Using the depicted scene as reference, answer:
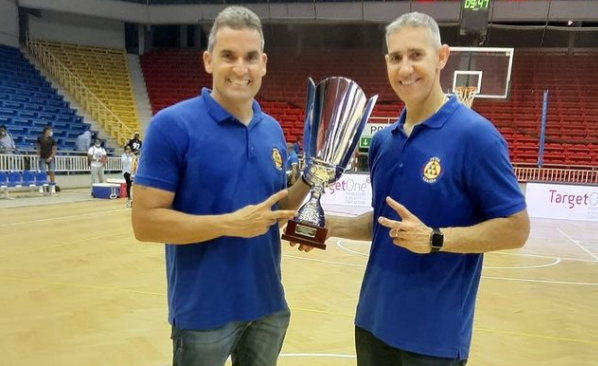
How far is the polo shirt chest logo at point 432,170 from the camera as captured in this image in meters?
1.52

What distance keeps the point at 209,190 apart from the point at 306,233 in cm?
40

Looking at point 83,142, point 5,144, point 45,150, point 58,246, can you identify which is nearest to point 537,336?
point 58,246

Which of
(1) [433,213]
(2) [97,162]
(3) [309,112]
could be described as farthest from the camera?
(2) [97,162]

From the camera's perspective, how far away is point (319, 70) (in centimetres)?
1952

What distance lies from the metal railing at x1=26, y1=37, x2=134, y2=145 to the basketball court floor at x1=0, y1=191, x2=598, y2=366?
10164 millimetres

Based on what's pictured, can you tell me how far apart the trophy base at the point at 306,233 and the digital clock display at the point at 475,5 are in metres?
10.4

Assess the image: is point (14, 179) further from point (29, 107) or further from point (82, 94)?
point (82, 94)

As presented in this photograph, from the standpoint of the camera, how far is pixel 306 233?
70.2 inches

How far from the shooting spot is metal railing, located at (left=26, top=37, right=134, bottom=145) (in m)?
17.3

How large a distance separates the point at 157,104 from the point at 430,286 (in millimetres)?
19159

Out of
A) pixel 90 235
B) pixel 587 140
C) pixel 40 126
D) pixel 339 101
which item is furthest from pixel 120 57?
pixel 339 101

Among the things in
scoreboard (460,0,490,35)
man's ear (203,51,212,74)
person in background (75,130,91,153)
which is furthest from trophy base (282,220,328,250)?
person in background (75,130,91,153)

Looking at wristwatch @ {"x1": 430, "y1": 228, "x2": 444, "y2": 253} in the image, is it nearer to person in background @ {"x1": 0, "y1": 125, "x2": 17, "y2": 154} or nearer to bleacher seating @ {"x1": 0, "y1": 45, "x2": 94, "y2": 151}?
person in background @ {"x1": 0, "y1": 125, "x2": 17, "y2": 154}

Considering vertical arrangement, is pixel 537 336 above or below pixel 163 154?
below
